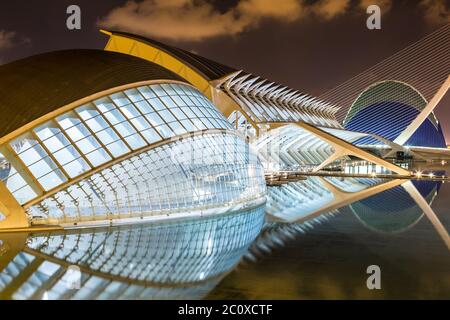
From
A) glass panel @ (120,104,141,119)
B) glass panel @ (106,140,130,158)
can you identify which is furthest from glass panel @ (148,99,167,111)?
glass panel @ (106,140,130,158)

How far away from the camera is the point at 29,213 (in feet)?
43.0

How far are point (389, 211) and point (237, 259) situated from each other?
32.9 feet

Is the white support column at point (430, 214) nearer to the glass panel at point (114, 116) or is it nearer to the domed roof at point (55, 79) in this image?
the glass panel at point (114, 116)

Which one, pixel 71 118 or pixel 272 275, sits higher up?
pixel 71 118

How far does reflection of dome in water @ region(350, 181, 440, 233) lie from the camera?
14.6 m

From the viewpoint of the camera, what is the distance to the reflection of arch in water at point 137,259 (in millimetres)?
7633

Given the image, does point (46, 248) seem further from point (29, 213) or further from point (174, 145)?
point (174, 145)

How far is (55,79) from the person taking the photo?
603 inches

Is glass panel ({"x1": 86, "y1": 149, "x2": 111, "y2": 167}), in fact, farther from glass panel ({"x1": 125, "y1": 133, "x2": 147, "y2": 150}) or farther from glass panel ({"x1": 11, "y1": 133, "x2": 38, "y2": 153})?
glass panel ({"x1": 11, "y1": 133, "x2": 38, "y2": 153})

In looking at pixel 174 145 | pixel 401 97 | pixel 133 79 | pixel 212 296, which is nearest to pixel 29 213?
pixel 174 145

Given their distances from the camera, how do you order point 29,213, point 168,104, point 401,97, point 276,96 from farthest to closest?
1. point 401,97
2. point 276,96
3. point 168,104
4. point 29,213

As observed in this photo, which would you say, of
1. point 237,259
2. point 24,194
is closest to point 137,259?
point 237,259

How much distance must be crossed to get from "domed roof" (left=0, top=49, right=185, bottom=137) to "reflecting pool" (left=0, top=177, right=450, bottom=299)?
411 centimetres
